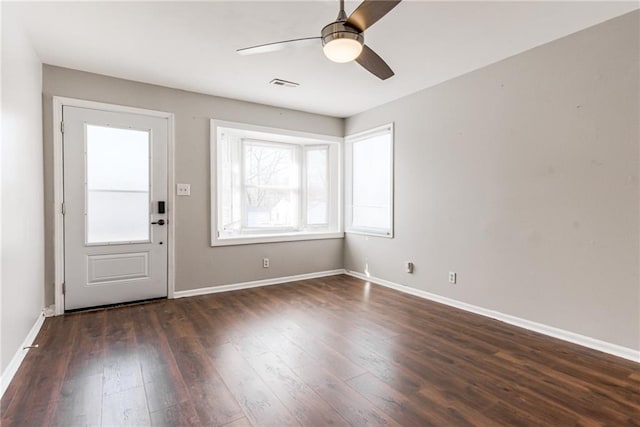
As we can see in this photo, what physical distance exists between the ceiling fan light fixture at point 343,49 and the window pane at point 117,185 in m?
2.72

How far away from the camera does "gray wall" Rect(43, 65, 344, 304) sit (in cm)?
335

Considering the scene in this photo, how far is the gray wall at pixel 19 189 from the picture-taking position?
209 centimetres

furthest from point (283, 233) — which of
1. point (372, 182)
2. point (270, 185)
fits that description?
point (372, 182)

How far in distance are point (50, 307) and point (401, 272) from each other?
12.7ft

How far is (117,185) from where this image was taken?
364 centimetres

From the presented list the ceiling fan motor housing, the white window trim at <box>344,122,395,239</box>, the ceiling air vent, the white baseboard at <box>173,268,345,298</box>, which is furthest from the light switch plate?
the ceiling fan motor housing

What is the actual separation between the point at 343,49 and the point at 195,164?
9.00 feet

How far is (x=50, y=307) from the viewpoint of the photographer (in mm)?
3332

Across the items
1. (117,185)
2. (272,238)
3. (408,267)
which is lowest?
(408,267)

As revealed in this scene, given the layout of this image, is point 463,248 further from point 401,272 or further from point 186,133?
point 186,133

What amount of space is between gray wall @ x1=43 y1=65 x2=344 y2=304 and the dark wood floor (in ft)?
2.88

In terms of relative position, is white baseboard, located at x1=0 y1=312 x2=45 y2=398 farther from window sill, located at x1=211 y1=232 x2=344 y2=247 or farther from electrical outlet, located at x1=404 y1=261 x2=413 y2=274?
electrical outlet, located at x1=404 y1=261 x2=413 y2=274

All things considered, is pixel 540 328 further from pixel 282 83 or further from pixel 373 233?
pixel 282 83

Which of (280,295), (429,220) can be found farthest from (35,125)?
(429,220)
